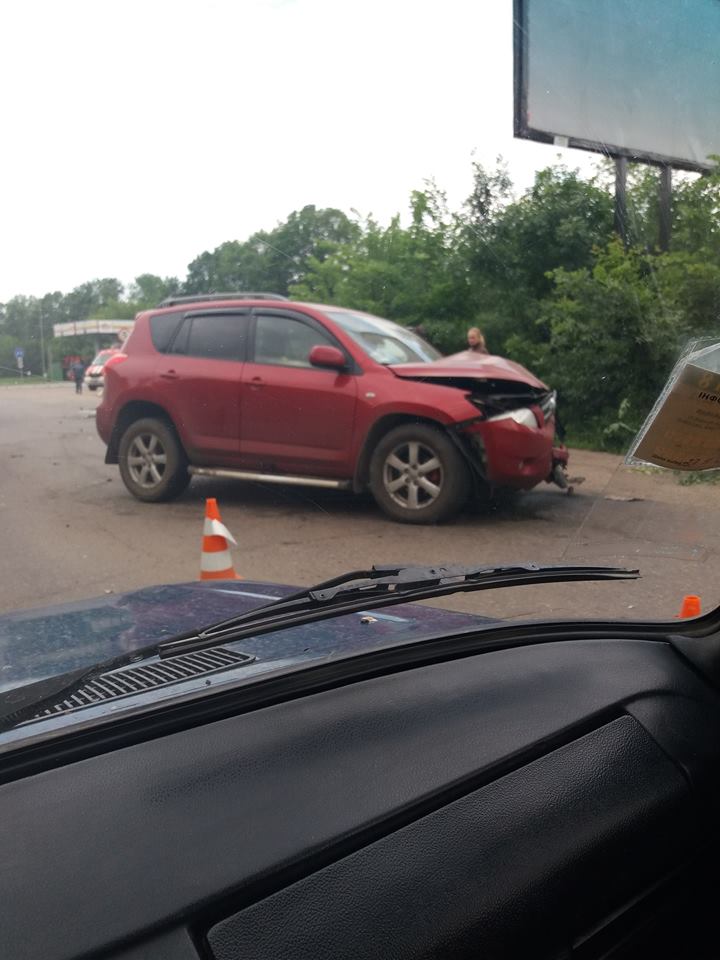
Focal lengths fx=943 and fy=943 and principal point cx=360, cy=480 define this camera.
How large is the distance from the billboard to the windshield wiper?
97cm

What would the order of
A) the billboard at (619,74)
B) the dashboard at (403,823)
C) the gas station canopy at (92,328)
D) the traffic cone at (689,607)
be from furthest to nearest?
the gas station canopy at (92,328)
the traffic cone at (689,607)
the billboard at (619,74)
the dashboard at (403,823)

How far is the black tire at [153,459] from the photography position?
8.86ft

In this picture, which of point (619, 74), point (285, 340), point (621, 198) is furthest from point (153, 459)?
point (619, 74)

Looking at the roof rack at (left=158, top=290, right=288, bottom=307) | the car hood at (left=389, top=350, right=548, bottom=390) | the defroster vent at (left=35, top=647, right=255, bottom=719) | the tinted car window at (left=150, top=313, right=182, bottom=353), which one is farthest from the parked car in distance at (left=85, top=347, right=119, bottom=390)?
the defroster vent at (left=35, top=647, right=255, bottom=719)

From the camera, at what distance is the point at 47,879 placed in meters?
1.26

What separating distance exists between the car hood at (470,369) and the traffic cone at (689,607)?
2.22ft

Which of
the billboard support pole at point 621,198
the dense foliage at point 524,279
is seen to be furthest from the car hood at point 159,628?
the billboard support pole at point 621,198

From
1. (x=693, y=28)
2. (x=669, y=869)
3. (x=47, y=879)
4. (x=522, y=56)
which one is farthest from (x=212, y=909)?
(x=693, y=28)

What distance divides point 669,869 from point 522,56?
1.73m

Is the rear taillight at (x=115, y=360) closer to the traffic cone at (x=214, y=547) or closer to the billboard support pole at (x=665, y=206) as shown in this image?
the traffic cone at (x=214, y=547)

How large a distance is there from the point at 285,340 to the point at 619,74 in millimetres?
1016

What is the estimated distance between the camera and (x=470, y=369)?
98.0 inches

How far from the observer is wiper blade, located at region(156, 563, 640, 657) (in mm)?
1812

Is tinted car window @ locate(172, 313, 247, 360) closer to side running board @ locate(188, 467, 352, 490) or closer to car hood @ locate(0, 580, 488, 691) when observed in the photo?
side running board @ locate(188, 467, 352, 490)
